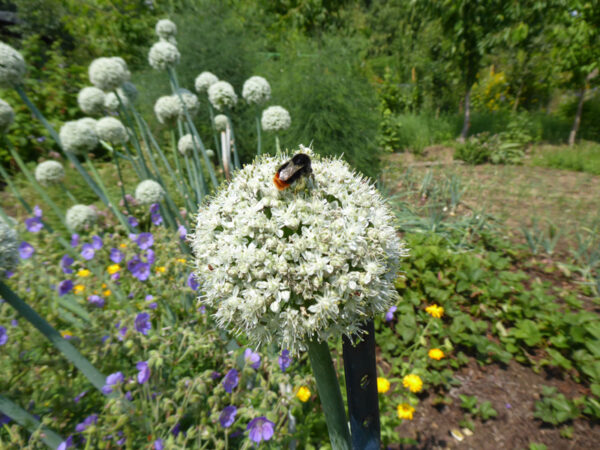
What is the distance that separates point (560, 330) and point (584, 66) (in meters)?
8.90

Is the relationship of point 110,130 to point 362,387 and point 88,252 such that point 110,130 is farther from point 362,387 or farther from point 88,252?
point 362,387

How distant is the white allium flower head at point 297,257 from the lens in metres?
0.84

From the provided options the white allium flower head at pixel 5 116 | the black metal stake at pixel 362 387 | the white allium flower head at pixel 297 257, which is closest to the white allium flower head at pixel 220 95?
the white allium flower head at pixel 5 116

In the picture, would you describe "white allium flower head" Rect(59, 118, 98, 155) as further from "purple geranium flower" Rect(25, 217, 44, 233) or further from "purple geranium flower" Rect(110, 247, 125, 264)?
"purple geranium flower" Rect(110, 247, 125, 264)

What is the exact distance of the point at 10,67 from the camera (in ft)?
6.18

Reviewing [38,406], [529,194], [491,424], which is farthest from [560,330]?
[529,194]

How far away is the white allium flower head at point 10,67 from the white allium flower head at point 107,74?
1.29 feet

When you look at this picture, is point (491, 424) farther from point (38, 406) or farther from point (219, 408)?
point (38, 406)

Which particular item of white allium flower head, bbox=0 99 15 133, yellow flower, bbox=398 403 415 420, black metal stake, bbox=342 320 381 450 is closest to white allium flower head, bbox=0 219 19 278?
black metal stake, bbox=342 320 381 450

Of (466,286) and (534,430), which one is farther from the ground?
(466,286)

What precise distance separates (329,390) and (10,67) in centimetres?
269

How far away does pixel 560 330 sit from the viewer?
2.38 m

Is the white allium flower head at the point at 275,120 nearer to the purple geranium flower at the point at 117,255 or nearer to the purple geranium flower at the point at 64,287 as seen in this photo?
the purple geranium flower at the point at 117,255

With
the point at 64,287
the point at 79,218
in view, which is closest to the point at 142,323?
the point at 64,287
